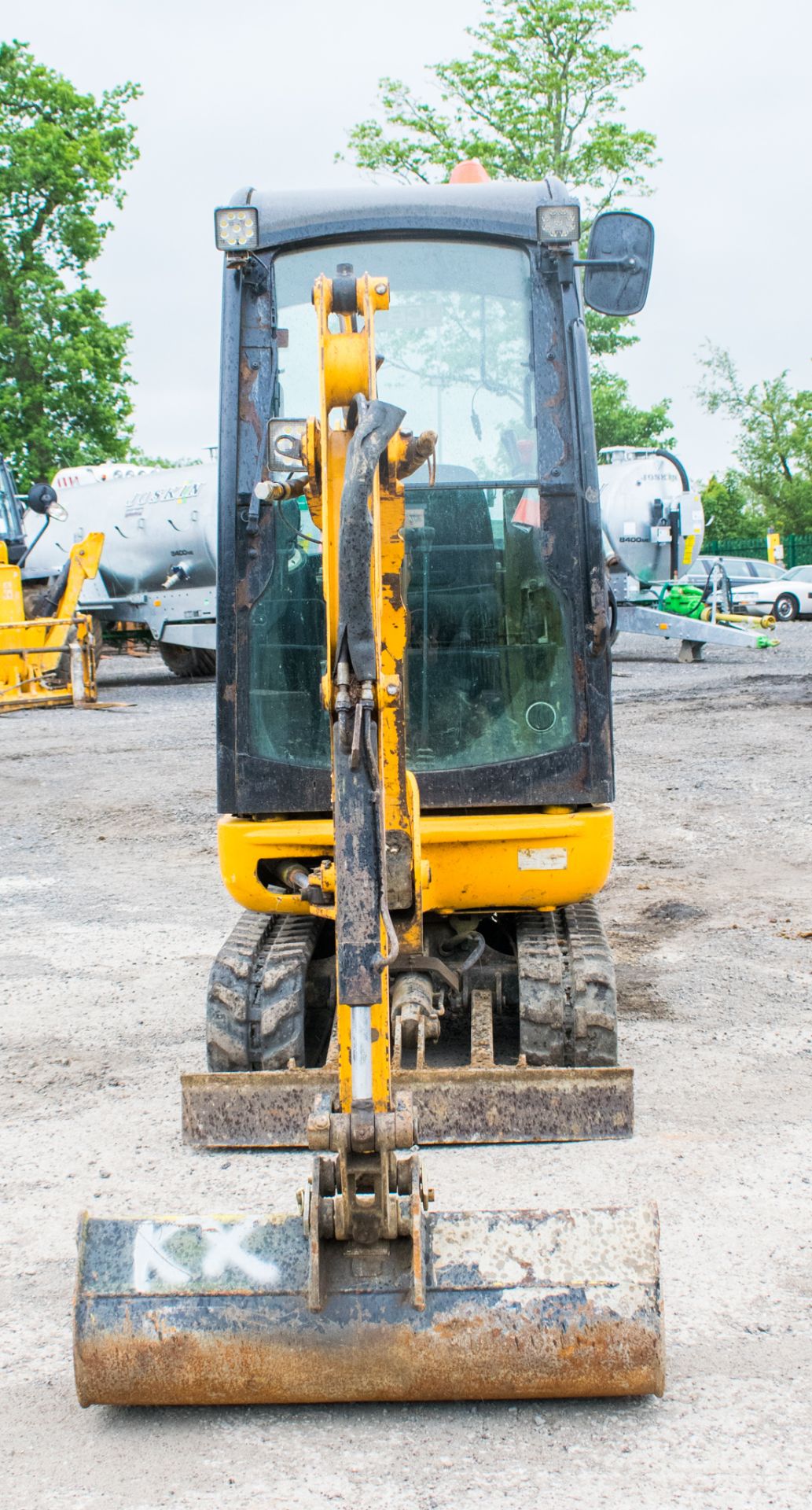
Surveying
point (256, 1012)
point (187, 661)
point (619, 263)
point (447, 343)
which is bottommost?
point (256, 1012)

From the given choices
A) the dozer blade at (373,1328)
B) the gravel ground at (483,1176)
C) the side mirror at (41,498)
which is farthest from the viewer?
the side mirror at (41,498)

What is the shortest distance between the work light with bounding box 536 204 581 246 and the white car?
30.7 metres

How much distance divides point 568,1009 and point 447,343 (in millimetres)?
2020

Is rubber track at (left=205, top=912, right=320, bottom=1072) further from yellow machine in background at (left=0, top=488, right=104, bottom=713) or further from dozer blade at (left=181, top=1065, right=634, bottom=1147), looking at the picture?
yellow machine in background at (left=0, top=488, right=104, bottom=713)

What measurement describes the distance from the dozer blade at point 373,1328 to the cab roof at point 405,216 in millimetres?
3013

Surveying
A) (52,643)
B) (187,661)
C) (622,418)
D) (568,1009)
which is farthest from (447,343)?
(622,418)

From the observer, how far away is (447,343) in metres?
4.70

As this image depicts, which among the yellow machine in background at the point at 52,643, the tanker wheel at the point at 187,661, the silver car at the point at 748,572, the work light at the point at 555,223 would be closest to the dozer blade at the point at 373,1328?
the work light at the point at 555,223

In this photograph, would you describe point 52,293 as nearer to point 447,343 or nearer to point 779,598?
point 779,598

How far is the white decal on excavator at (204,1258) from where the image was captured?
9.78 feet

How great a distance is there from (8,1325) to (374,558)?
6.04 ft

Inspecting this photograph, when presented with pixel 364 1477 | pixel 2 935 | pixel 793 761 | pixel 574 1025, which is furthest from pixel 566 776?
pixel 793 761

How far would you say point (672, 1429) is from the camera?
2895mm

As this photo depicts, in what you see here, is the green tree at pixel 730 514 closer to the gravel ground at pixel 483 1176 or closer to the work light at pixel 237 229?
the gravel ground at pixel 483 1176
